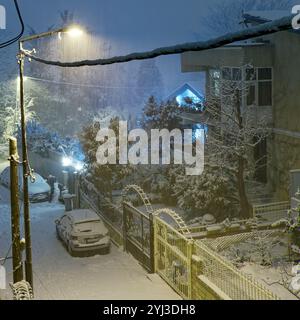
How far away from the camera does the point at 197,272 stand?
33.0ft

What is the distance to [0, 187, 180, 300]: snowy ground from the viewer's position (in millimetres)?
11016

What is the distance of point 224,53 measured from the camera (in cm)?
1816

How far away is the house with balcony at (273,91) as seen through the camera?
16781 millimetres

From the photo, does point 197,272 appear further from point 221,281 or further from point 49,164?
point 49,164

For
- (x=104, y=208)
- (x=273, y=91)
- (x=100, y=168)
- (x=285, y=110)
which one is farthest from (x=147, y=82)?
(x=104, y=208)

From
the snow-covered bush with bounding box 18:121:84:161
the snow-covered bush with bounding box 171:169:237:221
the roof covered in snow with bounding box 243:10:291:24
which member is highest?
the roof covered in snow with bounding box 243:10:291:24

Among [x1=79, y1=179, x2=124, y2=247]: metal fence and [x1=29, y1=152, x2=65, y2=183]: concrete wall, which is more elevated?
[x1=29, y1=152, x2=65, y2=183]: concrete wall

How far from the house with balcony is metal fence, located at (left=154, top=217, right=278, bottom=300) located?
22.1 feet

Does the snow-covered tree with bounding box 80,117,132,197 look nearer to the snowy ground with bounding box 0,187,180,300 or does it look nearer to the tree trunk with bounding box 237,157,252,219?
the snowy ground with bounding box 0,187,180,300

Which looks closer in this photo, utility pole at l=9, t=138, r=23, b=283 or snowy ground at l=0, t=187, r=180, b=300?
utility pole at l=9, t=138, r=23, b=283

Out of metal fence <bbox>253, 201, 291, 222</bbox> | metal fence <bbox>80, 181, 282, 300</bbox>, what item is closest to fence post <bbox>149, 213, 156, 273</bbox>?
metal fence <bbox>80, 181, 282, 300</bbox>
